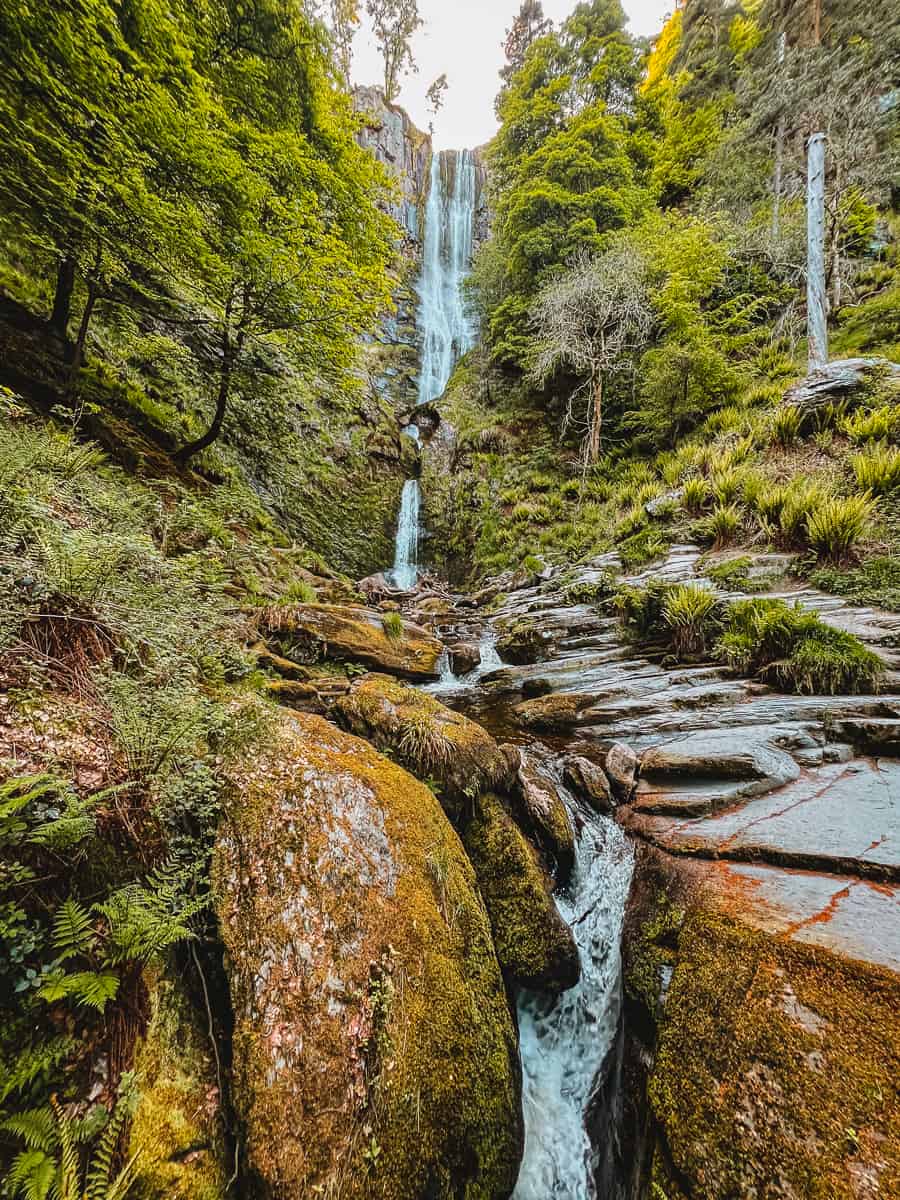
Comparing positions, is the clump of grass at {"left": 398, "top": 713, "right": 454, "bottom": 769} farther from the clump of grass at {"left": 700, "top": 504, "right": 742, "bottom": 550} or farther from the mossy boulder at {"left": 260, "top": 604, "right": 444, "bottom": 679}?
the clump of grass at {"left": 700, "top": 504, "right": 742, "bottom": 550}

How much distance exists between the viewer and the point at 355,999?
1.64m

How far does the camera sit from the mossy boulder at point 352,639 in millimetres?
4824

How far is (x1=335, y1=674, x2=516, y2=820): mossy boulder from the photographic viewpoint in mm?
3141

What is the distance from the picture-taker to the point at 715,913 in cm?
206

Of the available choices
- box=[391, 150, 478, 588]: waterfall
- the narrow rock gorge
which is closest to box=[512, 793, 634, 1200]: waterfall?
the narrow rock gorge

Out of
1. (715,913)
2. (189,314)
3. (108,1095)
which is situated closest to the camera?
(108,1095)

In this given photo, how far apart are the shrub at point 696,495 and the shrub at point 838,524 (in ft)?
7.67

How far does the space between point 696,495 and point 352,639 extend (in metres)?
6.69

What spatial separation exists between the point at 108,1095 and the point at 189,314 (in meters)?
8.45

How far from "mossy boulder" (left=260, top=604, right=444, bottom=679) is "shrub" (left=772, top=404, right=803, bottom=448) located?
7.21 meters

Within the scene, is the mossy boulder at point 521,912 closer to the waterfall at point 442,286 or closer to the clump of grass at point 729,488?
the clump of grass at point 729,488

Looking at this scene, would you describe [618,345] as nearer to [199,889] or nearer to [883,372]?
[883,372]

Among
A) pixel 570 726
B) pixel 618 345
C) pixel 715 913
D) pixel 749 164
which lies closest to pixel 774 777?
pixel 715 913

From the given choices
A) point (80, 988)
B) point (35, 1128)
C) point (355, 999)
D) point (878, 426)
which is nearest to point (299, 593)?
point (355, 999)
